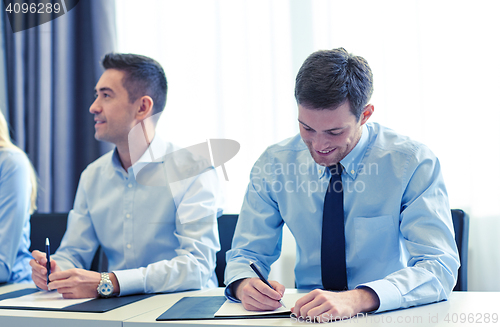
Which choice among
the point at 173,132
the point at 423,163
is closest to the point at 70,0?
the point at 173,132

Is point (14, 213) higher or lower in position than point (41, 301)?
higher

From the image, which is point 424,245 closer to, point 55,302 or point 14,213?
point 55,302

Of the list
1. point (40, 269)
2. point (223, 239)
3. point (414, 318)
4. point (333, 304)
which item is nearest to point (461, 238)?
point (414, 318)

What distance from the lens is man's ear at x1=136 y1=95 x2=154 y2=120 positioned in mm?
1738

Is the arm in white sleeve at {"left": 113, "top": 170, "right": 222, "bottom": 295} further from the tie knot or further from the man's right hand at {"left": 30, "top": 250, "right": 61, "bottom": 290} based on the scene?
the tie knot

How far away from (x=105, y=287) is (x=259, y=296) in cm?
51

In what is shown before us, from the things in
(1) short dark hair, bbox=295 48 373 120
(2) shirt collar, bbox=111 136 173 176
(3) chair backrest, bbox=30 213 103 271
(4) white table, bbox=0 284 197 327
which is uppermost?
(1) short dark hair, bbox=295 48 373 120

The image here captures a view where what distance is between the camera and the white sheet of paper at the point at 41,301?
1.11m

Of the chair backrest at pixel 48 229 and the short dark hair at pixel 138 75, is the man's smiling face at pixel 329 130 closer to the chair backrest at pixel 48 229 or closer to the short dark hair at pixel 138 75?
the short dark hair at pixel 138 75

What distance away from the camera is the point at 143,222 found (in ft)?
5.15

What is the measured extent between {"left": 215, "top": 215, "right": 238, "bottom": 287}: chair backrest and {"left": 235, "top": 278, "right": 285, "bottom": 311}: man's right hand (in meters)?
0.65

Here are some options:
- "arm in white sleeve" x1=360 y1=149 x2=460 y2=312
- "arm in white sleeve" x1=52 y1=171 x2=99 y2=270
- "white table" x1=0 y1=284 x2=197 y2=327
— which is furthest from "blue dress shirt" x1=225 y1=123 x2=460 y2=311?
"arm in white sleeve" x1=52 y1=171 x2=99 y2=270

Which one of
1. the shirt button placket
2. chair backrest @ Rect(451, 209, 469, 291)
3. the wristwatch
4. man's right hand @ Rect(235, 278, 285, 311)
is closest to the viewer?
man's right hand @ Rect(235, 278, 285, 311)

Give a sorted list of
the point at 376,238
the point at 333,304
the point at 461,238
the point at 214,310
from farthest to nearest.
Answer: the point at 461,238, the point at 376,238, the point at 214,310, the point at 333,304
